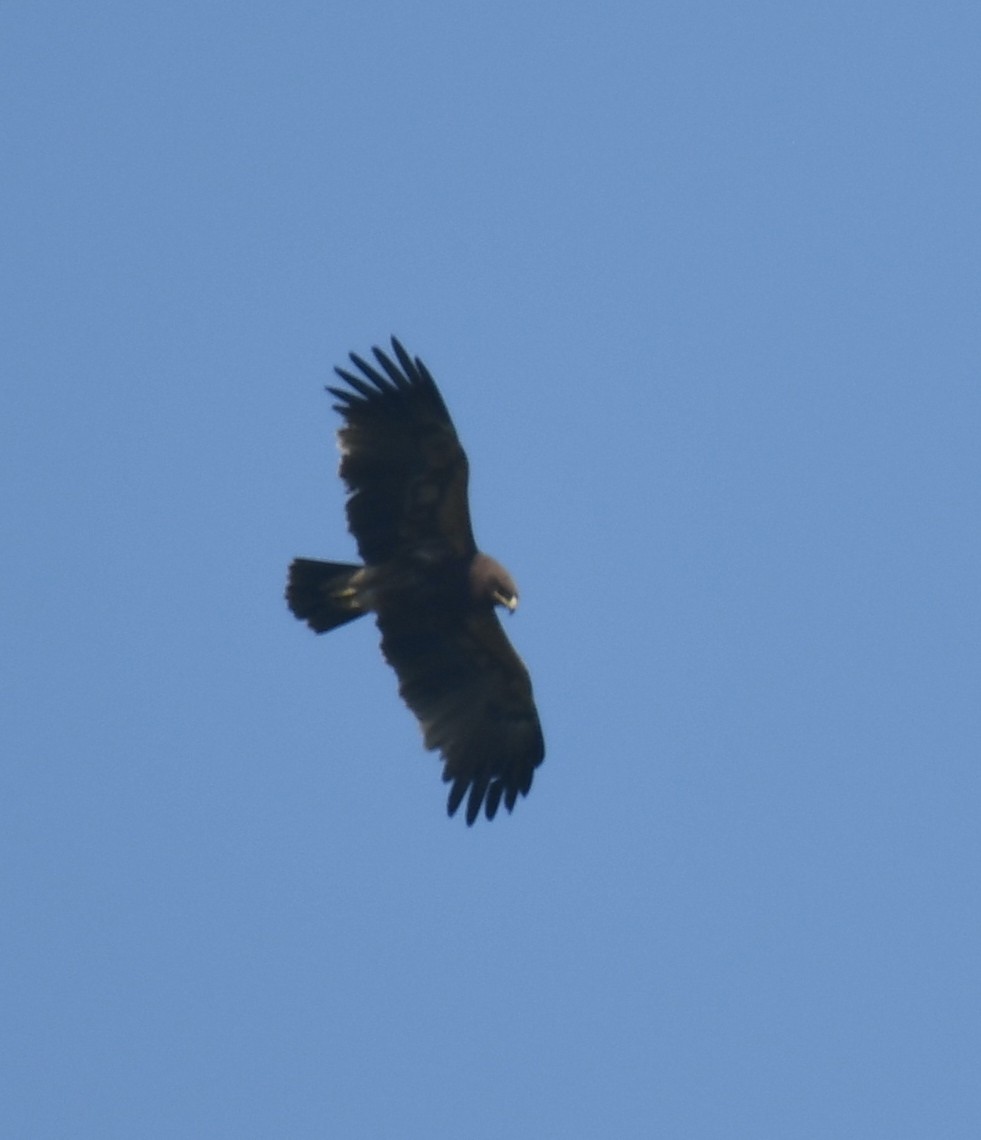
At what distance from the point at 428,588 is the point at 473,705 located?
105 centimetres

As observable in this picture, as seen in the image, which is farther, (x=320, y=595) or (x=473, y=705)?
(x=473, y=705)

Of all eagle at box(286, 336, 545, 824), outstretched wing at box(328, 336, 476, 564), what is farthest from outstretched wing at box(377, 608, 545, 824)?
outstretched wing at box(328, 336, 476, 564)

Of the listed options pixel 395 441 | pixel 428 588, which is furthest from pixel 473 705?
pixel 395 441

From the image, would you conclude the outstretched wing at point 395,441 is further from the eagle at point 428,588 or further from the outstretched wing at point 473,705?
the outstretched wing at point 473,705

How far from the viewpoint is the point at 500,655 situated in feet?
63.5

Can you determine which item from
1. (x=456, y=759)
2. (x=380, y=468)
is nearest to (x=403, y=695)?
(x=456, y=759)

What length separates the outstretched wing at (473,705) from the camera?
1922 centimetres

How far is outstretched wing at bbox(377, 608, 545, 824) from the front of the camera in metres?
19.2

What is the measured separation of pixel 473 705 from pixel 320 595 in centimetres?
139

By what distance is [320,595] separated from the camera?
62.0 feet

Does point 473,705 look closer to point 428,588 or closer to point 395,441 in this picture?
point 428,588

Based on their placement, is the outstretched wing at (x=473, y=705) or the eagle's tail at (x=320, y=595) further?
the outstretched wing at (x=473, y=705)

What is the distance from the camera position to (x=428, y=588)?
61.7ft

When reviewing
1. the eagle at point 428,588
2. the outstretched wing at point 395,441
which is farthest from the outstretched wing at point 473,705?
the outstretched wing at point 395,441
